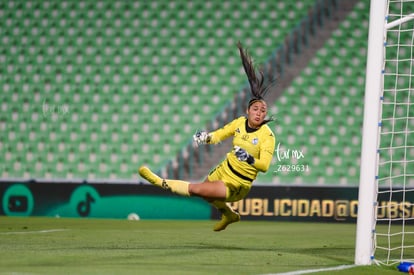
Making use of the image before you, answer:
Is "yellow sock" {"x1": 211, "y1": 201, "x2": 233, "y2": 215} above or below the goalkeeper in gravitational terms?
below

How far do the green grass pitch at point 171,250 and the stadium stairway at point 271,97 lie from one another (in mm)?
3108

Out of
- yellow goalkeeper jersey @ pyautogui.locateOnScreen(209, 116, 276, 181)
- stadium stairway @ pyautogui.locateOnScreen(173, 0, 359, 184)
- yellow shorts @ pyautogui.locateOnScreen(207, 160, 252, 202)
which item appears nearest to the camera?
yellow goalkeeper jersey @ pyautogui.locateOnScreen(209, 116, 276, 181)

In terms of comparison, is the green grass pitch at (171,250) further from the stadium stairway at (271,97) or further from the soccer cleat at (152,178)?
the stadium stairway at (271,97)

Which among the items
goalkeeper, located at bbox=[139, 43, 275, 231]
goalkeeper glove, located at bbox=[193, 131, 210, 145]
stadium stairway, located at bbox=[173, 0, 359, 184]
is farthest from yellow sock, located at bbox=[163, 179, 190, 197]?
stadium stairway, located at bbox=[173, 0, 359, 184]

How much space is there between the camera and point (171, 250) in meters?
7.54

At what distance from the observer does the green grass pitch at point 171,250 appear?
19.2ft

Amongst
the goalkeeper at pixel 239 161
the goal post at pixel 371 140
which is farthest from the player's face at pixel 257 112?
the goal post at pixel 371 140

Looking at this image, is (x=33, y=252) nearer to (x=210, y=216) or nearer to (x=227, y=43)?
(x=210, y=216)

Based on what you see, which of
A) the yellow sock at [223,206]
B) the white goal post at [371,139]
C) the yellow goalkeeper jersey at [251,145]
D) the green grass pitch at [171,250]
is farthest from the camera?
the yellow sock at [223,206]

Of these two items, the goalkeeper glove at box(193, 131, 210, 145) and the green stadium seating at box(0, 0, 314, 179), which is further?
the green stadium seating at box(0, 0, 314, 179)

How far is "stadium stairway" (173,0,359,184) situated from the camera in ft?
49.9

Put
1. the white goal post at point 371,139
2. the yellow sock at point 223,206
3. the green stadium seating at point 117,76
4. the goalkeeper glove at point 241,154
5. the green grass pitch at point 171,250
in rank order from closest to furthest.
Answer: the green grass pitch at point 171,250, the white goal post at point 371,139, the goalkeeper glove at point 241,154, the yellow sock at point 223,206, the green stadium seating at point 117,76

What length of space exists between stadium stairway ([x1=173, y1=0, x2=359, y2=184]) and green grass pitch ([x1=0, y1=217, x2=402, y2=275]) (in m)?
3.11

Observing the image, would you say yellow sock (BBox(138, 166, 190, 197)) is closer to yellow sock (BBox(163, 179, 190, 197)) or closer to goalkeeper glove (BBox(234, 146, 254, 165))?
yellow sock (BBox(163, 179, 190, 197))
